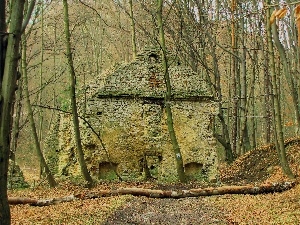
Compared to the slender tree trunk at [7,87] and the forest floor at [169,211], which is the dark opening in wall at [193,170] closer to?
the forest floor at [169,211]

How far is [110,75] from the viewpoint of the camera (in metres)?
14.3

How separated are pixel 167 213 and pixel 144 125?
6244 mm

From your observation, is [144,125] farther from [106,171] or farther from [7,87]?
[7,87]

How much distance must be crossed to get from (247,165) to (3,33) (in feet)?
43.4

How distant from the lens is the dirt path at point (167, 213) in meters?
7.30

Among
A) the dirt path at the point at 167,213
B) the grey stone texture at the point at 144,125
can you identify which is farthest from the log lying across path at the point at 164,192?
the grey stone texture at the point at 144,125

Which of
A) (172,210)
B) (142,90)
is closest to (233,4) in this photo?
(142,90)

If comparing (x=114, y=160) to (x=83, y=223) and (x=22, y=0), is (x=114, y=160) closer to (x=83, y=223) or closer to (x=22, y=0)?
(x=83, y=223)

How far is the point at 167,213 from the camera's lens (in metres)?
8.08

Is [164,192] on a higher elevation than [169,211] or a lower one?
higher

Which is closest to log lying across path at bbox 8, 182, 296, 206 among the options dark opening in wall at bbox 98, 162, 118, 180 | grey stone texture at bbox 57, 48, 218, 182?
grey stone texture at bbox 57, 48, 218, 182

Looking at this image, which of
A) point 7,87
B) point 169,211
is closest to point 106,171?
point 169,211

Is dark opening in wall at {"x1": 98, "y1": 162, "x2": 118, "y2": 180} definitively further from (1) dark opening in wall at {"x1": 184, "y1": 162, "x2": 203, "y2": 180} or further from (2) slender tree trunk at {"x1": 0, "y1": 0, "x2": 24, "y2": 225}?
(2) slender tree trunk at {"x1": 0, "y1": 0, "x2": 24, "y2": 225}

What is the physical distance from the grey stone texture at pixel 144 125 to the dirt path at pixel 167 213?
4411 mm
